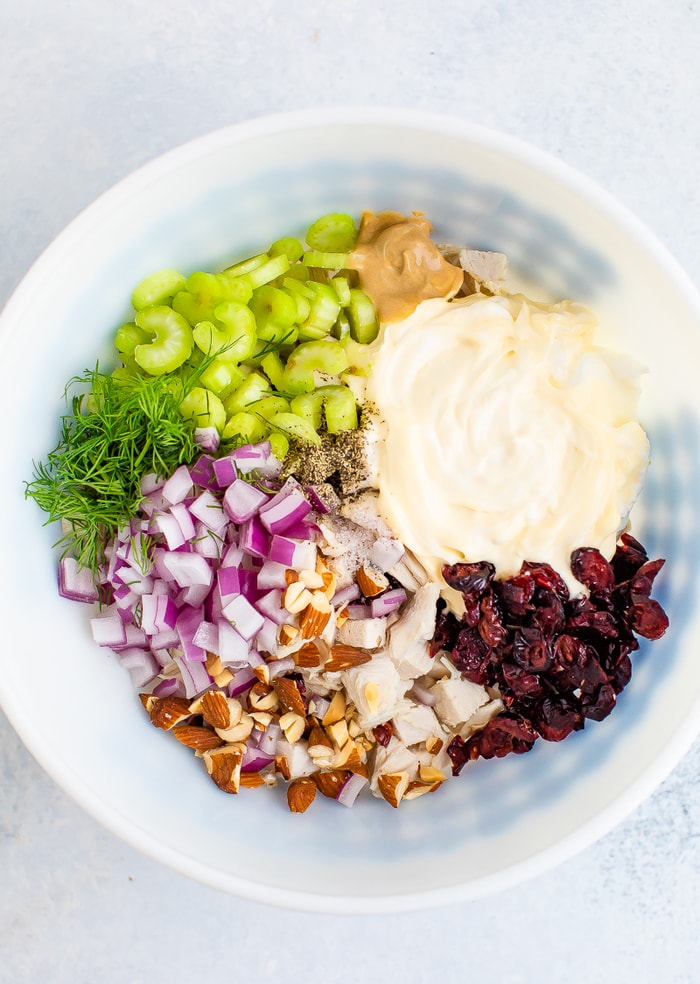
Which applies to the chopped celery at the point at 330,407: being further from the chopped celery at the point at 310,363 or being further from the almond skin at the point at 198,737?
the almond skin at the point at 198,737

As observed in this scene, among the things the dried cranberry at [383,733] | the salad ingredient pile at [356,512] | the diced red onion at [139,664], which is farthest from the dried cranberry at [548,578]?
the diced red onion at [139,664]

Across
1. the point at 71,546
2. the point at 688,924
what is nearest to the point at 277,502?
the point at 71,546

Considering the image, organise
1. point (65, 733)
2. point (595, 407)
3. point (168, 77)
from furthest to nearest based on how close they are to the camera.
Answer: point (168, 77) → point (595, 407) → point (65, 733)

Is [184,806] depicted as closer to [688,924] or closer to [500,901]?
[500,901]

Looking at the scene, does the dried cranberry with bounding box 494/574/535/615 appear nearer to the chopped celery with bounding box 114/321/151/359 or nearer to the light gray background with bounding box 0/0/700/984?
the light gray background with bounding box 0/0/700/984

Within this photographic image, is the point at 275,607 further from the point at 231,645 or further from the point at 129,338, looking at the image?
the point at 129,338

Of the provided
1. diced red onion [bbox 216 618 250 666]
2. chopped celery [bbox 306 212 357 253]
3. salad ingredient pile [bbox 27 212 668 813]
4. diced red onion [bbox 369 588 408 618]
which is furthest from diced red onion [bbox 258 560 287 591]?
chopped celery [bbox 306 212 357 253]
